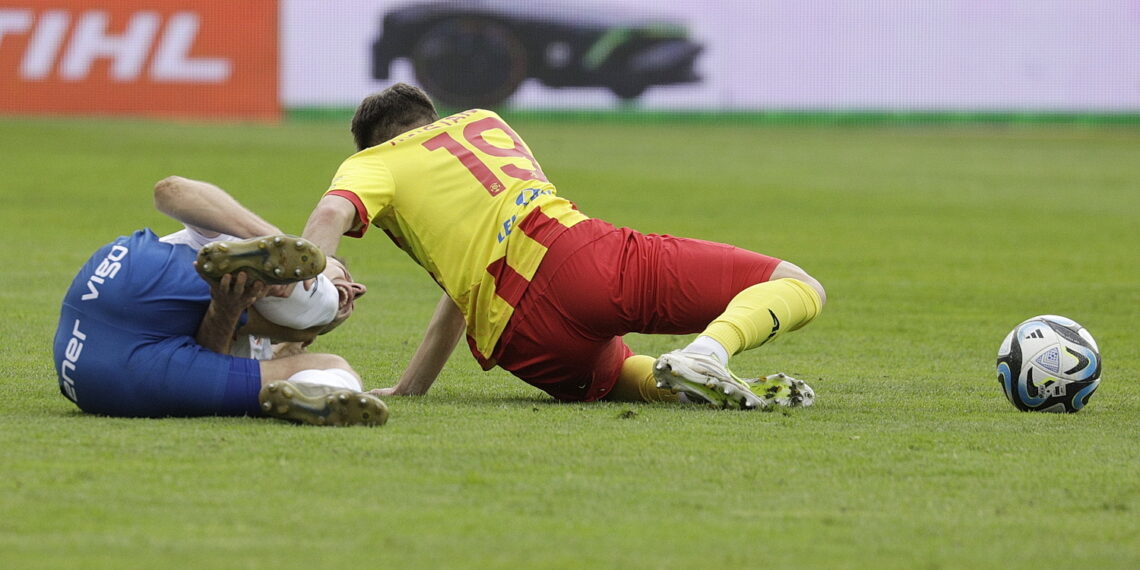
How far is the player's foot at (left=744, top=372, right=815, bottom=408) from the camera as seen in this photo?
18.3 feet

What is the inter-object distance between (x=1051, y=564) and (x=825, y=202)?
14.0 meters

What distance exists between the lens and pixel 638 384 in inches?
232

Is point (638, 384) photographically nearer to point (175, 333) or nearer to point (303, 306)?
point (303, 306)

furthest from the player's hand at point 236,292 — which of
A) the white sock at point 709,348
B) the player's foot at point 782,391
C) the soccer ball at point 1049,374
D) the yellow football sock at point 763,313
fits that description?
the soccer ball at point 1049,374

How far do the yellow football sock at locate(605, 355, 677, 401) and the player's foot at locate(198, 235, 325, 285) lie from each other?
5.34 feet

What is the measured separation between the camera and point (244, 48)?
29.1 metres

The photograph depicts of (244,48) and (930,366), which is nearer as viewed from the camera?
(930,366)

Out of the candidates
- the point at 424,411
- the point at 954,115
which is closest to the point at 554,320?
the point at 424,411

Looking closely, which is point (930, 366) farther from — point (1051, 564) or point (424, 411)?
point (1051, 564)

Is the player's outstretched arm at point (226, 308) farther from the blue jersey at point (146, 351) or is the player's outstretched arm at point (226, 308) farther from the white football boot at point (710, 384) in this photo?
the white football boot at point (710, 384)

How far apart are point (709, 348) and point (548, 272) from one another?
2.12 ft

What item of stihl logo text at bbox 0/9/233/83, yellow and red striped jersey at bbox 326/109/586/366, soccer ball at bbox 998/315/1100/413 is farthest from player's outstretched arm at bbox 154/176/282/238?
stihl logo text at bbox 0/9/233/83

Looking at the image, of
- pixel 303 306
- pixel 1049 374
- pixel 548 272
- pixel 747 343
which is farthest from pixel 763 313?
pixel 303 306

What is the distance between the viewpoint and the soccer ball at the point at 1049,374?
5.55 m
